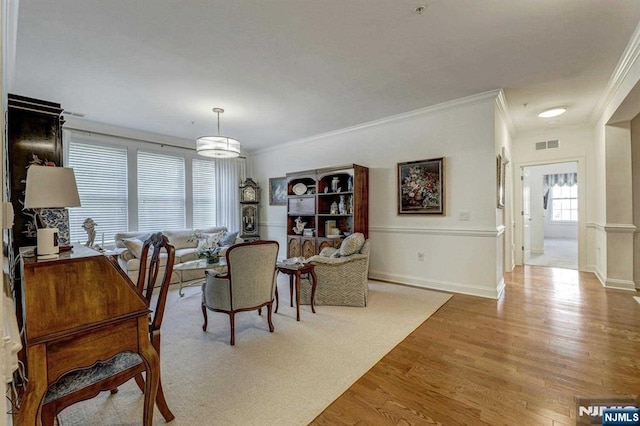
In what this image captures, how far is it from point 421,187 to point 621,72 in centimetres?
248

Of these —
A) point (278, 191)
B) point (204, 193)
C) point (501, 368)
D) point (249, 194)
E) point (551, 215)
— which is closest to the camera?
point (501, 368)

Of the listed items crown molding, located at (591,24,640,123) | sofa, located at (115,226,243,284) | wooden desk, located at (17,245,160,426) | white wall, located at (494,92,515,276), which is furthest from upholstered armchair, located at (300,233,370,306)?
crown molding, located at (591,24,640,123)

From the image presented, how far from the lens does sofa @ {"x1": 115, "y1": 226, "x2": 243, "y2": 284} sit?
4.52 metres

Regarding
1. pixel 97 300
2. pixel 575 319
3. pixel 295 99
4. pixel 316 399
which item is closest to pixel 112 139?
pixel 295 99

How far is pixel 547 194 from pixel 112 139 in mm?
13272

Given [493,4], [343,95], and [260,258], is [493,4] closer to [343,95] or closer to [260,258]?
[343,95]

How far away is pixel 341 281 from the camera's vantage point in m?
3.66

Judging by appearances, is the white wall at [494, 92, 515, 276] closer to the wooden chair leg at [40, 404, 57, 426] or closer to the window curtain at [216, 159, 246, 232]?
the wooden chair leg at [40, 404, 57, 426]

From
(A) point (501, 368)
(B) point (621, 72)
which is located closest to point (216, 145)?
(A) point (501, 368)

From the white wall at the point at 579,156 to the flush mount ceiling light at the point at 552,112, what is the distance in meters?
1.16

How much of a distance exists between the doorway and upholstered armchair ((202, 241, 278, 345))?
5.71m

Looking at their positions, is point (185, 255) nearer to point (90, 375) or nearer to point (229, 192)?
point (229, 192)

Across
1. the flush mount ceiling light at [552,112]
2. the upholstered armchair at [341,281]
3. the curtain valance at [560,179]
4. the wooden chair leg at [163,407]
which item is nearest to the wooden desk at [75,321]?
the wooden chair leg at [163,407]

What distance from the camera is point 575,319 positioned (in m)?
3.18
